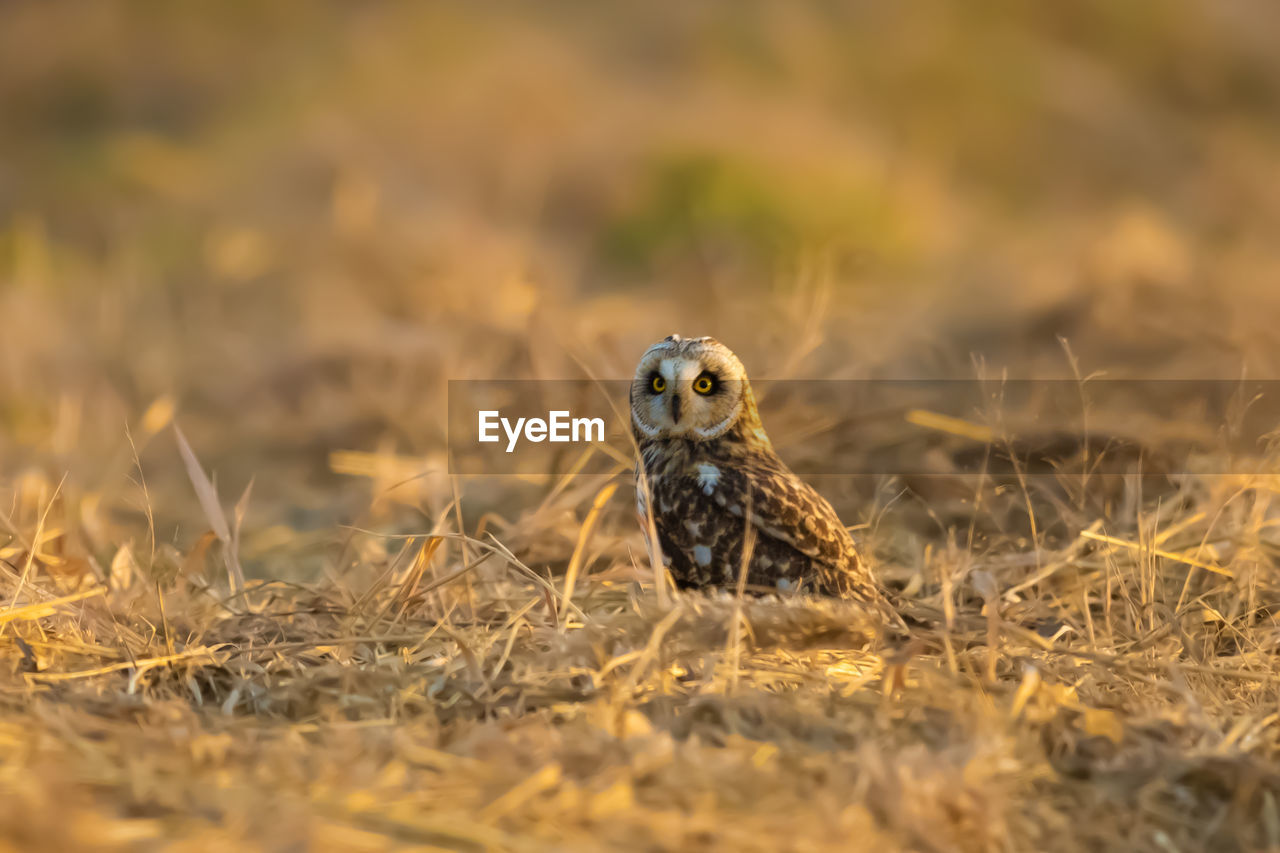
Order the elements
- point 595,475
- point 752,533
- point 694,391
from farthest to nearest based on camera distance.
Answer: point 595,475
point 694,391
point 752,533

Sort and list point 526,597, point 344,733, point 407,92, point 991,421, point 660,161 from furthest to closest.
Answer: point 407,92
point 660,161
point 991,421
point 526,597
point 344,733

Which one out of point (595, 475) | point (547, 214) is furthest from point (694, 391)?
point (547, 214)

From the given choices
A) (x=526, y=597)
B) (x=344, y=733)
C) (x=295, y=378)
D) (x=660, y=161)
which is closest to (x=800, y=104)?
(x=660, y=161)

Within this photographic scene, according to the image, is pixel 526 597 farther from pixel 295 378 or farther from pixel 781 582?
pixel 295 378

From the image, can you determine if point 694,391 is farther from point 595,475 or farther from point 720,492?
point 595,475

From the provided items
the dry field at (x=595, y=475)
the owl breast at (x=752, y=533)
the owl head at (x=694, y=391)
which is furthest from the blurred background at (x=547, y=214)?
the owl breast at (x=752, y=533)

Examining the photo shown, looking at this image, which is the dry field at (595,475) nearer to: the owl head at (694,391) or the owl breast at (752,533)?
the owl breast at (752,533)

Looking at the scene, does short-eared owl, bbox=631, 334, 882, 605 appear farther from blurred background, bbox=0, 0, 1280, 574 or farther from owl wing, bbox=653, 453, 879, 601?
blurred background, bbox=0, 0, 1280, 574
